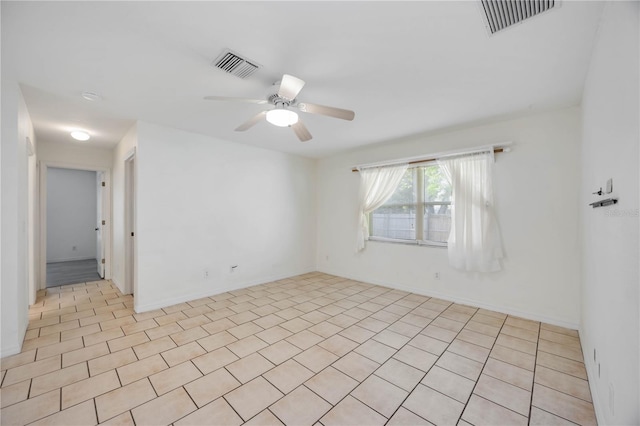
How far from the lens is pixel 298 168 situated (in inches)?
211

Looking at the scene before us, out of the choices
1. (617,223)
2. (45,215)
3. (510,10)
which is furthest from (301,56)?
(45,215)

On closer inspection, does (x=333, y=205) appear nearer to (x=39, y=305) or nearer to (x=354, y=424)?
(x=354, y=424)

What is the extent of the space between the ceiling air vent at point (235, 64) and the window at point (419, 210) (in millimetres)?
3013

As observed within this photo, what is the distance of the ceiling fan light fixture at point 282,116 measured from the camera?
87.0 inches

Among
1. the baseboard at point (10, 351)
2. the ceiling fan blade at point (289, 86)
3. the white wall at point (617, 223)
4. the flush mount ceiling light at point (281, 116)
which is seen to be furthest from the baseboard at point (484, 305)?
the baseboard at point (10, 351)

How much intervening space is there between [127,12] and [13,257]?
2.43 m

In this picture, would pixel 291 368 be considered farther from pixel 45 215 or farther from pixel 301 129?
pixel 45 215

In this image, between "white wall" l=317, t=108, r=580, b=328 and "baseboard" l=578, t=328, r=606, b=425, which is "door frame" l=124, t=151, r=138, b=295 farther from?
"baseboard" l=578, t=328, r=606, b=425

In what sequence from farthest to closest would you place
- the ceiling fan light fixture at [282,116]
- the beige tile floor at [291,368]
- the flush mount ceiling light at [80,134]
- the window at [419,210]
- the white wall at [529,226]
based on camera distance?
the window at [419,210]
the flush mount ceiling light at [80,134]
the white wall at [529,226]
the ceiling fan light fixture at [282,116]
the beige tile floor at [291,368]

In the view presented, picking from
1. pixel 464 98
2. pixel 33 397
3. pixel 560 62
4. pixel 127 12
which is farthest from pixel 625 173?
pixel 33 397

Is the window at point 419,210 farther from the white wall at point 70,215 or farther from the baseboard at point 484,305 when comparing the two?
the white wall at point 70,215

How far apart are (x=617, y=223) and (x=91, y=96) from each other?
421cm

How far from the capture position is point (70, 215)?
6777mm

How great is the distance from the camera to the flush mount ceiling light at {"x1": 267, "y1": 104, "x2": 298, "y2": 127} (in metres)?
2.21
